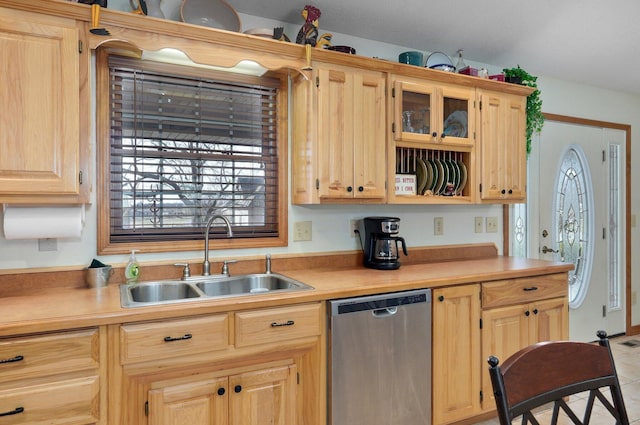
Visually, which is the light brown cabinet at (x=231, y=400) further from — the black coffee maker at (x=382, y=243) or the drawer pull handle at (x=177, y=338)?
the black coffee maker at (x=382, y=243)

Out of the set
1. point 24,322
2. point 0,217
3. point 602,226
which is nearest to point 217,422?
point 24,322

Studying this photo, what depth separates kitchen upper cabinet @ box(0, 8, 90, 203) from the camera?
5.67ft

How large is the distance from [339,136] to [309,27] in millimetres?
622

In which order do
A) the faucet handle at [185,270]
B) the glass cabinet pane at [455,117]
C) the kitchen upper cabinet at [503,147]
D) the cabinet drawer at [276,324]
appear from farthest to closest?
the kitchen upper cabinet at [503,147]
the glass cabinet pane at [455,117]
the faucet handle at [185,270]
the cabinet drawer at [276,324]

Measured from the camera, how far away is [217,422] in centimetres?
180

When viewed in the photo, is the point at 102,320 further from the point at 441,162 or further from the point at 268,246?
the point at 441,162

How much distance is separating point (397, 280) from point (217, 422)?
1.10m

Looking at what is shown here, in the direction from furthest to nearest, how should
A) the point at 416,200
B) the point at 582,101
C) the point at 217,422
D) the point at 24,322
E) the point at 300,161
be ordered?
the point at 582,101 < the point at 416,200 < the point at 300,161 < the point at 217,422 < the point at 24,322

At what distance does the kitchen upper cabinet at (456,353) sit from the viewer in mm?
2318

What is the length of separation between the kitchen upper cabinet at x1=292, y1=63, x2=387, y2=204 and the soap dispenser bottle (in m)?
0.94

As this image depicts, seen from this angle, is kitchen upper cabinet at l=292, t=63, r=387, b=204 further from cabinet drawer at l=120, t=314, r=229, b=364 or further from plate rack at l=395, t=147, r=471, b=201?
cabinet drawer at l=120, t=314, r=229, b=364

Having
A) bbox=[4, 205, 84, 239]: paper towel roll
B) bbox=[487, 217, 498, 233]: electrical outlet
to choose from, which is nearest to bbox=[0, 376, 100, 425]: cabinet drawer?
bbox=[4, 205, 84, 239]: paper towel roll

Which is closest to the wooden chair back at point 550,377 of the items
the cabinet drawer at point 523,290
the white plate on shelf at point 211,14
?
the cabinet drawer at point 523,290

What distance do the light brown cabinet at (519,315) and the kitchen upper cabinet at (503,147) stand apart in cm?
65
